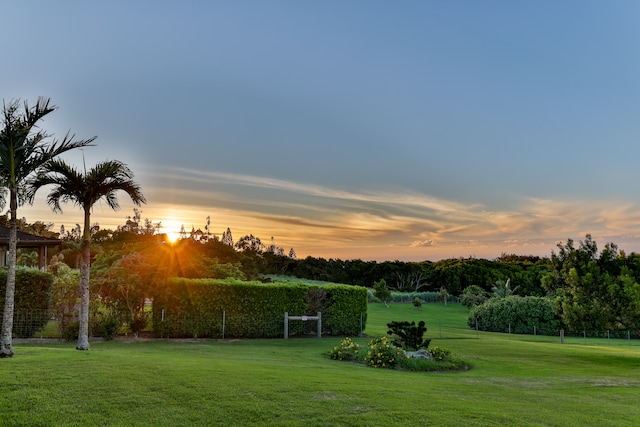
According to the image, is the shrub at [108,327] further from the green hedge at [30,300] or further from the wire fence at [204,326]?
the green hedge at [30,300]

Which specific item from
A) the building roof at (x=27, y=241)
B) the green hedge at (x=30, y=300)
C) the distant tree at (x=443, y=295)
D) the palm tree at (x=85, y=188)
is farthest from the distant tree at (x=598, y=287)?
the distant tree at (x=443, y=295)

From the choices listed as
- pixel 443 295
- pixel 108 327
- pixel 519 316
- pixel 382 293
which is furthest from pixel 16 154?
pixel 443 295

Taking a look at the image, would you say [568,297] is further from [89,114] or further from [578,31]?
[89,114]

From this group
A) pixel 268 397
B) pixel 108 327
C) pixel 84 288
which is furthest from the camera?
pixel 108 327

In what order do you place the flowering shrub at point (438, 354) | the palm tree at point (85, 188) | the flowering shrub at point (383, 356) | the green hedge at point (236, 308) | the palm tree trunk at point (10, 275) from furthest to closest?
the green hedge at point (236, 308) < the flowering shrub at point (438, 354) < the flowering shrub at point (383, 356) < the palm tree at point (85, 188) < the palm tree trunk at point (10, 275)

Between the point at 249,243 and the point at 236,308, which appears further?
the point at 249,243

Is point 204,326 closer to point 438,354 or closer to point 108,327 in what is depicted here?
point 108,327

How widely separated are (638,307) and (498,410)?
14.1m

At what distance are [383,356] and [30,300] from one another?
15.5 meters

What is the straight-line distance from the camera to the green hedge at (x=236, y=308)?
934 inches

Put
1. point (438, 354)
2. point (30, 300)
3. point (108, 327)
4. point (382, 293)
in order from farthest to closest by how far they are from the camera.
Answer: point (382, 293)
point (30, 300)
point (108, 327)
point (438, 354)

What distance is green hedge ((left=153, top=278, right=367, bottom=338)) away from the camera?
23.7 metres

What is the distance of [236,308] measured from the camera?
82.5 ft

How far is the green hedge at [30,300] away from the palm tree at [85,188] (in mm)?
6937
